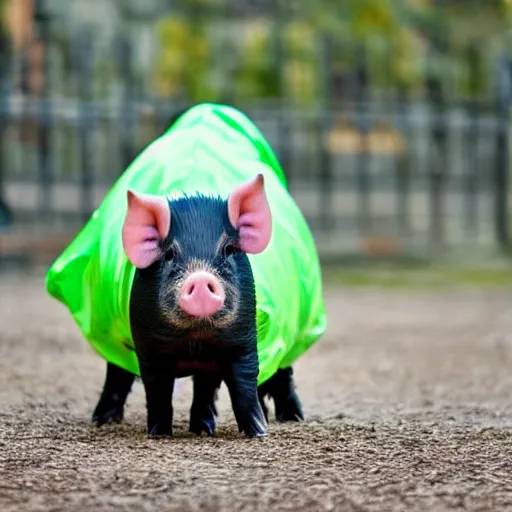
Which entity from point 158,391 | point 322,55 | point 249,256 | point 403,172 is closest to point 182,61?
point 322,55

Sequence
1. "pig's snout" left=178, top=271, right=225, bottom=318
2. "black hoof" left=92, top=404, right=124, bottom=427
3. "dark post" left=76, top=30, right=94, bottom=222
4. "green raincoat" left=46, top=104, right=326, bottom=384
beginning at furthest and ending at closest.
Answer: "dark post" left=76, top=30, right=94, bottom=222 → "black hoof" left=92, top=404, right=124, bottom=427 → "green raincoat" left=46, top=104, right=326, bottom=384 → "pig's snout" left=178, top=271, right=225, bottom=318

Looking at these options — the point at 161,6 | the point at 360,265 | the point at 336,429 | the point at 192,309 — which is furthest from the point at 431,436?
the point at 161,6

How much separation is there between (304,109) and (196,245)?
9763 millimetres

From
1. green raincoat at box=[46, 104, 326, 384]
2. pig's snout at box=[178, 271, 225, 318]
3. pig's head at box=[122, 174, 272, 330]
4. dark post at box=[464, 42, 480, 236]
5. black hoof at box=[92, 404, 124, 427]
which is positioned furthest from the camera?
dark post at box=[464, 42, 480, 236]

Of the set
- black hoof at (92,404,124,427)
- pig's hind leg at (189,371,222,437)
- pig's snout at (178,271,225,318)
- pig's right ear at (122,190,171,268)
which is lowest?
black hoof at (92,404,124,427)

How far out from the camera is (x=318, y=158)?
1433 cm

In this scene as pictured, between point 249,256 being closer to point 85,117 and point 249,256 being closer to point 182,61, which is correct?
point 85,117

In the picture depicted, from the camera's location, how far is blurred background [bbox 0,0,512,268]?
13312 mm

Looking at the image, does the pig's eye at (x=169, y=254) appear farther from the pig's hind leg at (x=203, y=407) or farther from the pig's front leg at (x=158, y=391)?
the pig's hind leg at (x=203, y=407)

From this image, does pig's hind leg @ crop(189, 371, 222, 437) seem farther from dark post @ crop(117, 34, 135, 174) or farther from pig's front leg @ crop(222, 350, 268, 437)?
dark post @ crop(117, 34, 135, 174)

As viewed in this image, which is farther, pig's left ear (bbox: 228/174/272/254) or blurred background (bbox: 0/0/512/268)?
blurred background (bbox: 0/0/512/268)

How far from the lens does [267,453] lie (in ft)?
13.0

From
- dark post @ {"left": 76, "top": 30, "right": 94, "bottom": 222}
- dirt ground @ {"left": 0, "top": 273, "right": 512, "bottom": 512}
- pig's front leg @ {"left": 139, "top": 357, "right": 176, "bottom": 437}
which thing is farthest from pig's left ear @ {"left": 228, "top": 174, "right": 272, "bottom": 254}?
dark post @ {"left": 76, "top": 30, "right": 94, "bottom": 222}

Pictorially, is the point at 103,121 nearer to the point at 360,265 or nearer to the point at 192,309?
the point at 360,265
